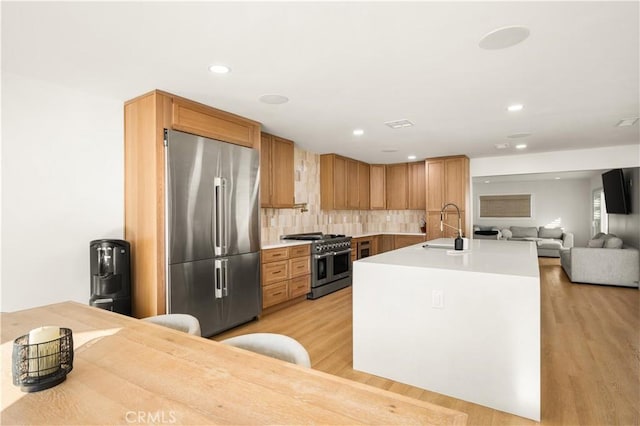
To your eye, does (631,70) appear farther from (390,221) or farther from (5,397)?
(390,221)

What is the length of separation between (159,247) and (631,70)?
3.95m

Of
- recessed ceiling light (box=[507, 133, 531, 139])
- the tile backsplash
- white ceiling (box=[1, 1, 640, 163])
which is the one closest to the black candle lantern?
white ceiling (box=[1, 1, 640, 163])

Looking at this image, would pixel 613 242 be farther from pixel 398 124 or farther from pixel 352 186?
pixel 398 124

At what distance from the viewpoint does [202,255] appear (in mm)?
3174

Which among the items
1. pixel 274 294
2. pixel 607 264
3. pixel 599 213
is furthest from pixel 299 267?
pixel 599 213

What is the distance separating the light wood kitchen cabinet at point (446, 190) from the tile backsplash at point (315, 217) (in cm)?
89

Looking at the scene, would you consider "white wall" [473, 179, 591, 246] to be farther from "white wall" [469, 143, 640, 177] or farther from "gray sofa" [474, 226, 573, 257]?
"white wall" [469, 143, 640, 177]

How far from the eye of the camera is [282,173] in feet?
15.8

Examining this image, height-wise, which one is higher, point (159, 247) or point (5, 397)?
point (159, 247)

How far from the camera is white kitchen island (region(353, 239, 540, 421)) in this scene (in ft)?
6.64

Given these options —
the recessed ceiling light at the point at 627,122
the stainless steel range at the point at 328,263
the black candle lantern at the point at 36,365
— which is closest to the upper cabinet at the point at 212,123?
the stainless steel range at the point at 328,263

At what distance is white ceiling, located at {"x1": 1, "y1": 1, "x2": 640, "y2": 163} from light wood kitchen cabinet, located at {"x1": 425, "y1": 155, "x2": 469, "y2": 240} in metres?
2.34

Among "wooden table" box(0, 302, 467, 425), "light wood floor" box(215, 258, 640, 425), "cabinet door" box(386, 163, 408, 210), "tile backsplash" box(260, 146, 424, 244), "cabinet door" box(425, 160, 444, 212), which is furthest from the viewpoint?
"cabinet door" box(386, 163, 408, 210)

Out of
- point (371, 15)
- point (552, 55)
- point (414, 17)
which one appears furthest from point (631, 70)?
point (371, 15)
